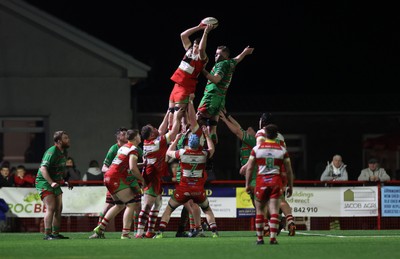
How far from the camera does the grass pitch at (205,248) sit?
61.3 ft

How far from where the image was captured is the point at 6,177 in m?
29.7

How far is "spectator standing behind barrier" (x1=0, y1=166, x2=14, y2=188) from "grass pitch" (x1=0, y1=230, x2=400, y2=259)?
5576 mm

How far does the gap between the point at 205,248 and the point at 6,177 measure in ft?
35.3

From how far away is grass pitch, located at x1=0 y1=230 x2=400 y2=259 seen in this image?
18.7 m

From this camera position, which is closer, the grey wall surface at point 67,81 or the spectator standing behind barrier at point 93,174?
the spectator standing behind barrier at point 93,174

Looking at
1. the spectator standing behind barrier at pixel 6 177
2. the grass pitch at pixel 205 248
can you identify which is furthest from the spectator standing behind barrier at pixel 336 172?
the spectator standing behind barrier at pixel 6 177

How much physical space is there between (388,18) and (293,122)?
7.76 meters

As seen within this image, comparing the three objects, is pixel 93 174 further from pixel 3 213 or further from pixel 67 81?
pixel 67 81

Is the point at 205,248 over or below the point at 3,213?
below

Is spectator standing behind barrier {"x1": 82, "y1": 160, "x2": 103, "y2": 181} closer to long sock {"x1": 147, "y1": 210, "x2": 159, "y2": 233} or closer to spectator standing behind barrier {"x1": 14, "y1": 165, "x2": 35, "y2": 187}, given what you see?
spectator standing behind barrier {"x1": 14, "y1": 165, "x2": 35, "y2": 187}

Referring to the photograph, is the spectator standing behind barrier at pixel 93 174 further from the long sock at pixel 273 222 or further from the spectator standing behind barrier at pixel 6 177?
the long sock at pixel 273 222

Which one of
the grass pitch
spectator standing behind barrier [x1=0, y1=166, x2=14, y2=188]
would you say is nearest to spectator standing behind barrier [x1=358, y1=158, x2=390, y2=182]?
the grass pitch

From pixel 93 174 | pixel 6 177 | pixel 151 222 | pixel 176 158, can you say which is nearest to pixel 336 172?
pixel 93 174

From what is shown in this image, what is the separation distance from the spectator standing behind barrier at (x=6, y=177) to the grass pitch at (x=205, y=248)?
220 inches
